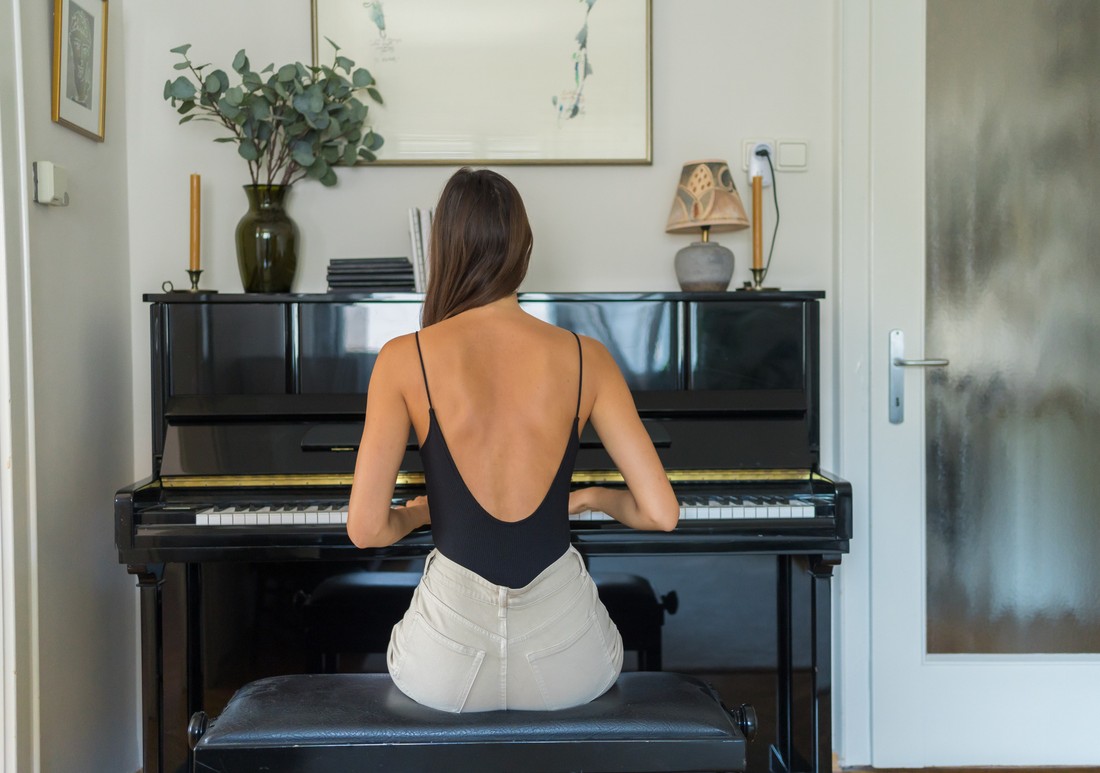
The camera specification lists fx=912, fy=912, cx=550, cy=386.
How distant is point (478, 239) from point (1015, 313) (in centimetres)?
174

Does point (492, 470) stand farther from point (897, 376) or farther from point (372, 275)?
point (897, 376)

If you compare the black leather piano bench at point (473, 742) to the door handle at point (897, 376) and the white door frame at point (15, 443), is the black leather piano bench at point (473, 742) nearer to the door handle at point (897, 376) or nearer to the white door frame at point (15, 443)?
the white door frame at point (15, 443)

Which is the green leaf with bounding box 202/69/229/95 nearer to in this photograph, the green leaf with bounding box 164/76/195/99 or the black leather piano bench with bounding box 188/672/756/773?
the green leaf with bounding box 164/76/195/99

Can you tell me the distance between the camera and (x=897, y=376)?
251 cm

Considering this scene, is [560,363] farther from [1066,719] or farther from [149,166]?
[1066,719]

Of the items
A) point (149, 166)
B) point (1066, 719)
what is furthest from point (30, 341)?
point (1066, 719)

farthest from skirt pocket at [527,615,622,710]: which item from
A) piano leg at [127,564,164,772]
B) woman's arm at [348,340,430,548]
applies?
piano leg at [127,564,164,772]

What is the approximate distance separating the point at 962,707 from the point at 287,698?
1.92m

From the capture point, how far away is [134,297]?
254cm

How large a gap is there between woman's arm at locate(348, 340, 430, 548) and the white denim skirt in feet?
0.43

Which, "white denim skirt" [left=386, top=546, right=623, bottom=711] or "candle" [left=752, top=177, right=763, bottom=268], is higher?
"candle" [left=752, top=177, right=763, bottom=268]

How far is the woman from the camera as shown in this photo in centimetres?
143

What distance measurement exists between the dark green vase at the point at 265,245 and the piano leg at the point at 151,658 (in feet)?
2.48

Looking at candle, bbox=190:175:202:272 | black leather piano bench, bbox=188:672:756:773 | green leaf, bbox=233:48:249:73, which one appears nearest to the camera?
black leather piano bench, bbox=188:672:756:773
